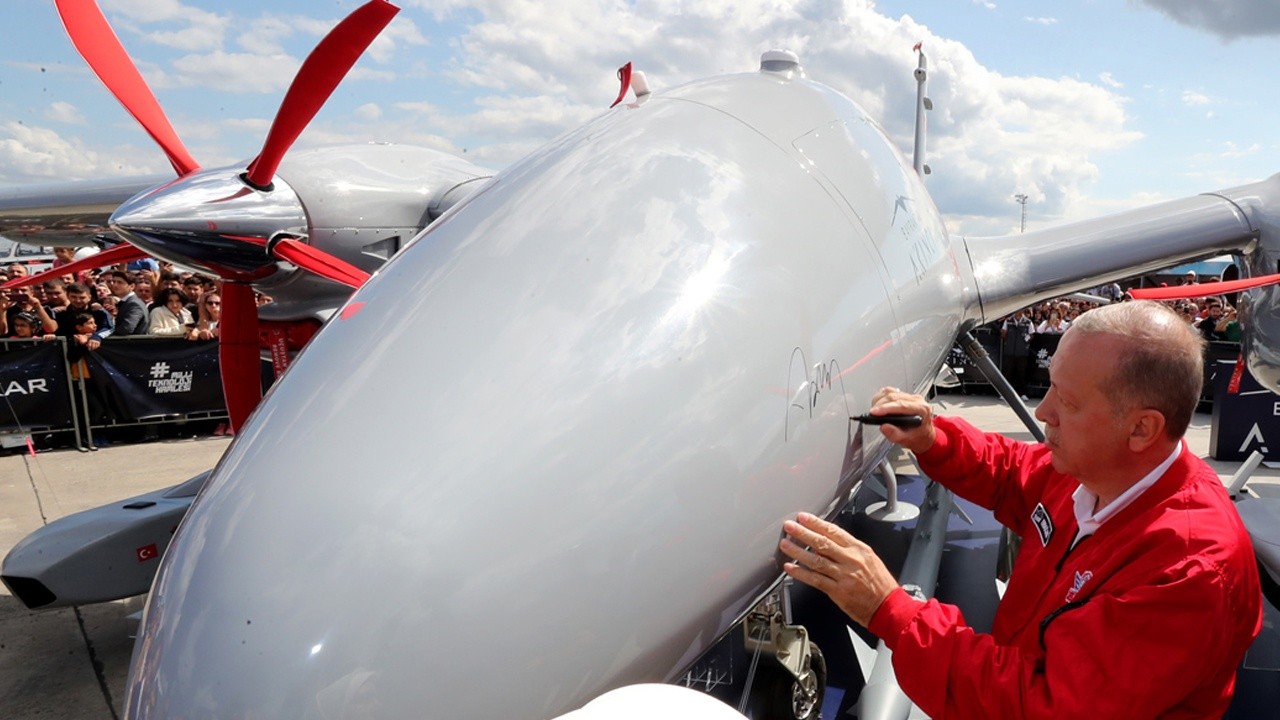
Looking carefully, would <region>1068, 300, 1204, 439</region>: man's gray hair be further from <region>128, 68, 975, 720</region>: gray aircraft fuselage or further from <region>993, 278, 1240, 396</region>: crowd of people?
<region>993, 278, 1240, 396</region>: crowd of people

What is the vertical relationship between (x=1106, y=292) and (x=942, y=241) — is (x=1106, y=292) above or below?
below

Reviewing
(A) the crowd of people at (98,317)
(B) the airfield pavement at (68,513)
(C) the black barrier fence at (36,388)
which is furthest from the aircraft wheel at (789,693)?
(C) the black barrier fence at (36,388)

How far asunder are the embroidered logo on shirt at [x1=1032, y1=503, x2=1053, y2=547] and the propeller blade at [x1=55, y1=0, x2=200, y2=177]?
4.27m

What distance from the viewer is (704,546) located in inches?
65.3

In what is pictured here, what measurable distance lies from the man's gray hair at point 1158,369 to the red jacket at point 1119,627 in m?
0.15

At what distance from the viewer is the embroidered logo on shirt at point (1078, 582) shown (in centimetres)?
175

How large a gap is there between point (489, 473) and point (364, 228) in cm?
341

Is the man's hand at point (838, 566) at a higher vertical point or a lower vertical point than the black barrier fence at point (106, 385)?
higher

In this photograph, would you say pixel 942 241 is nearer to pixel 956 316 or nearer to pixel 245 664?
pixel 956 316

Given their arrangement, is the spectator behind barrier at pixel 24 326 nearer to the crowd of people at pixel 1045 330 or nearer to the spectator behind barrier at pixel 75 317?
the spectator behind barrier at pixel 75 317

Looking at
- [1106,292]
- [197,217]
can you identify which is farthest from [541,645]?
[1106,292]

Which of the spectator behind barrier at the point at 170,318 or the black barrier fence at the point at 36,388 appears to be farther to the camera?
the spectator behind barrier at the point at 170,318

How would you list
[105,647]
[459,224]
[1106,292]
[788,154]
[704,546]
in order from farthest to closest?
[1106,292]
[105,647]
[788,154]
[459,224]
[704,546]
